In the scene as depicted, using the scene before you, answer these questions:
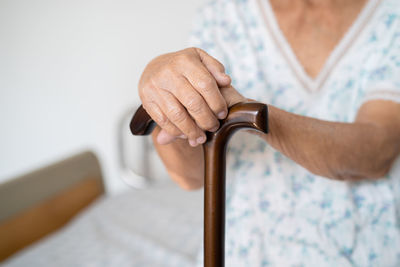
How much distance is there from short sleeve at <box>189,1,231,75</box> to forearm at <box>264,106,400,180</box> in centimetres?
20

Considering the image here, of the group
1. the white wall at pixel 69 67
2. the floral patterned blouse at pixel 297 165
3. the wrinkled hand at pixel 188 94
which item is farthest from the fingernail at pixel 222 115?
the white wall at pixel 69 67

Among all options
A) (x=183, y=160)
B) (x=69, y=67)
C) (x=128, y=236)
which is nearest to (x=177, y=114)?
(x=183, y=160)

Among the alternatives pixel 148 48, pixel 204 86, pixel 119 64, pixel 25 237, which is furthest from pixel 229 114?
pixel 119 64

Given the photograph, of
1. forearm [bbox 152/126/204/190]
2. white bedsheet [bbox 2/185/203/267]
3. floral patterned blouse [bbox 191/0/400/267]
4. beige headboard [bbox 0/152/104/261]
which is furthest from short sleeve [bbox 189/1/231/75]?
beige headboard [bbox 0/152/104/261]

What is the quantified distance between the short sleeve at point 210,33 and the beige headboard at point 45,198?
27.3 inches

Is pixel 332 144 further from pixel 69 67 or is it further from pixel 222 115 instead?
pixel 69 67

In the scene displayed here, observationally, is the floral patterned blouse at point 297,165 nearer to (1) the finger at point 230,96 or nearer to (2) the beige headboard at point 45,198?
(1) the finger at point 230,96

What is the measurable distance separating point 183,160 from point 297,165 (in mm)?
201

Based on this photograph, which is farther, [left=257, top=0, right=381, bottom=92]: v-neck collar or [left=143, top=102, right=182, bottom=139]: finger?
[left=257, top=0, right=381, bottom=92]: v-neck collar

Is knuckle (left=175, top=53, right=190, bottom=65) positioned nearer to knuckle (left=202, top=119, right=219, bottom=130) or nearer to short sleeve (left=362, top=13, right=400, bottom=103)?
knuckle (left=202, top=119, right=219, bottom=130)

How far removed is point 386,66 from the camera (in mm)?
520

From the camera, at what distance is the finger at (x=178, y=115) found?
35cm

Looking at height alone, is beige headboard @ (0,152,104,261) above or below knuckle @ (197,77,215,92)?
below

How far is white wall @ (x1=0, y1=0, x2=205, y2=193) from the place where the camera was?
1.32 m
